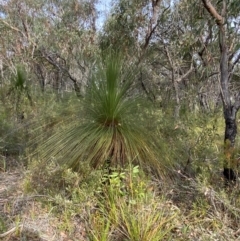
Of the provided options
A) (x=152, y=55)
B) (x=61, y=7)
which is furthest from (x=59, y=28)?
(x=152, y=55)

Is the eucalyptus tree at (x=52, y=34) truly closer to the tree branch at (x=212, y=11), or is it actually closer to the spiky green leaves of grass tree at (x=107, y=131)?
the spiky green leaves of grass tree at (x=107, y=131)

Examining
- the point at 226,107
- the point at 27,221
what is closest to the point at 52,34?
the point at 226,107

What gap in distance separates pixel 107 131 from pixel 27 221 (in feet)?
3.36

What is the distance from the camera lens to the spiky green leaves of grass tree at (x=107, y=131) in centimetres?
261

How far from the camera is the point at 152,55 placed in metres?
7.71

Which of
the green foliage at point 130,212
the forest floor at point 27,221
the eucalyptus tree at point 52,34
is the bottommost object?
the forest floor at point 27,221

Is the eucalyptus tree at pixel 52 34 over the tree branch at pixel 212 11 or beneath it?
over

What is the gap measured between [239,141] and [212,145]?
46 cm

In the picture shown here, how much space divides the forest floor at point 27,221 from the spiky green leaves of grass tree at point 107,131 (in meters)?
0.45

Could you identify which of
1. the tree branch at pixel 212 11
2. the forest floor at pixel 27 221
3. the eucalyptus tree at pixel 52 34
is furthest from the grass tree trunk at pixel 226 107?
the eucalyptus tree at pixel 52 34

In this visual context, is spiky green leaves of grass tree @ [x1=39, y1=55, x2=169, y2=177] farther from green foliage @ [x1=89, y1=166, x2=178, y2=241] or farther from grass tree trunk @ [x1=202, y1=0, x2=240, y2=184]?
grass tree trunk @ [x1=202, y1=0, x2=240, y2=184]

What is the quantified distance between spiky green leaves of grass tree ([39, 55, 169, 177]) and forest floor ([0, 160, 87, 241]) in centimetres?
45

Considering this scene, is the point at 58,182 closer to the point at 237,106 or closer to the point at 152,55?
the point at 237,106

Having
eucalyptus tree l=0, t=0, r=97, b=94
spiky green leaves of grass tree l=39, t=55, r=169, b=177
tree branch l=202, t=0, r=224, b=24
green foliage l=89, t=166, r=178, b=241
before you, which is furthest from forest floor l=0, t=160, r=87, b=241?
eucalyptus tree l=0, t=0, r=97, b=94
